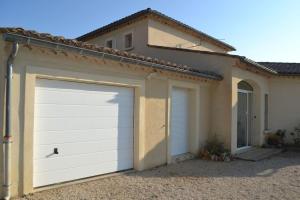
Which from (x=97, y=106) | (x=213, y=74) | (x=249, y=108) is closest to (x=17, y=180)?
(x=97, y=106)

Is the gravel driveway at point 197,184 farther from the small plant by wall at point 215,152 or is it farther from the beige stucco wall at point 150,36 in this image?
the beige stucco wall at point 150,36

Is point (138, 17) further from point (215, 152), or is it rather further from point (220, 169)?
point (220, 169)

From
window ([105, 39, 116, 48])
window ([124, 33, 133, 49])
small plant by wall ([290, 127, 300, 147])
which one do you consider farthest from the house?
window ([105, 39, 116, 48])

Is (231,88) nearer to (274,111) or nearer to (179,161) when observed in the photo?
(179,161)

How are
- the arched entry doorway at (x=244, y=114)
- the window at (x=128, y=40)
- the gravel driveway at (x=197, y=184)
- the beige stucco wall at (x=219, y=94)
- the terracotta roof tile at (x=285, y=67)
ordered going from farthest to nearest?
the window at (x=128, y=40) < the terracotta roof tile at (x=285, y=67) < the arched entry doorway at (x=244, y=114) < the beige stucco wall at (x=219, y=94) < the gravel driveway at (x=197, y=184)

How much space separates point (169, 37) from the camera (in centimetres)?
1555

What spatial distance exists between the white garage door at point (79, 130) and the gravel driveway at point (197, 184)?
423 millimetres

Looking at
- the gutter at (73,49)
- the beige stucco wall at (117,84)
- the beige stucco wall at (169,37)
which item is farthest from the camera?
the beige stucco wall at (169,37)

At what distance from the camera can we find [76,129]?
7008mm

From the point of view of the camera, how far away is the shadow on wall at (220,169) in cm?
815

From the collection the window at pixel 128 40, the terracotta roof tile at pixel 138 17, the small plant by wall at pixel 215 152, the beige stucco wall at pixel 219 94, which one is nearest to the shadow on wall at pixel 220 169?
the small plant by wall at pixel 215 152

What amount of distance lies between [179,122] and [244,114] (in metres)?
4.39

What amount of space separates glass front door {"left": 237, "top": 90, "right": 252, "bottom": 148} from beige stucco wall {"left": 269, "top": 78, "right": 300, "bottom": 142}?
216 cm

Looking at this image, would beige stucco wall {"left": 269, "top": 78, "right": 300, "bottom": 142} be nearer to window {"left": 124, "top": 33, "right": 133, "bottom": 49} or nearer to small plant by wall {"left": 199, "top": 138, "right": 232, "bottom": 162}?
small plant by wall {"left": 199, "top": 138, "right": 232, "bottom": 162}
